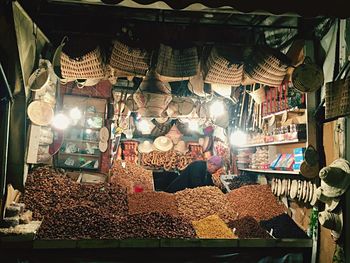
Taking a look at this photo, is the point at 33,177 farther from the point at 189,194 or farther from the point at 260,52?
the point at 260,52

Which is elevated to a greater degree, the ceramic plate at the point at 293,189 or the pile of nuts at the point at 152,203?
the ceramic plate at the point at 293,189

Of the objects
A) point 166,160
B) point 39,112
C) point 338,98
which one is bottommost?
point 166,160

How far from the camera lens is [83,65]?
3.82 metres

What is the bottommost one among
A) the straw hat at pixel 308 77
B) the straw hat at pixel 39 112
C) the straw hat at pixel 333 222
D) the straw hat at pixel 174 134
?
the straw hat at pixel 333 222

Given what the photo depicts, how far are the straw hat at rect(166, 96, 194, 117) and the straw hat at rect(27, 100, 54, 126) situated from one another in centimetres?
294

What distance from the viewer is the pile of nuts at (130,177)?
18.4ft

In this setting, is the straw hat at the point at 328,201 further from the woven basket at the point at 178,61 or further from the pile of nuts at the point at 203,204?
the woven basket at the point at 178,61

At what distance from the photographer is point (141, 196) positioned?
4.69 meters

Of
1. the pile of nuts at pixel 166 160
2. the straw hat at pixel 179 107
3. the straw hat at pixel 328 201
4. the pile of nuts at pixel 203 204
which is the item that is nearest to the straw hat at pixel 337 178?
the straw hat at pixel 328 201

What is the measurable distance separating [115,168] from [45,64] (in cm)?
268

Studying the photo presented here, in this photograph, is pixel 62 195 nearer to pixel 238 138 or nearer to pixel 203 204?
pixel 203 204

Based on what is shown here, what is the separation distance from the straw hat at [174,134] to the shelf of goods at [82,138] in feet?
10.0

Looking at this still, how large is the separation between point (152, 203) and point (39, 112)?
1889mm

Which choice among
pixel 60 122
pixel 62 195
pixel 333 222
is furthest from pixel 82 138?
pixel 333 222
